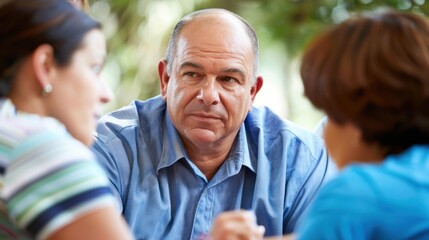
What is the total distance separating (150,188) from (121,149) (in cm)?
15

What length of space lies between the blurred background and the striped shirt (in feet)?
8.95

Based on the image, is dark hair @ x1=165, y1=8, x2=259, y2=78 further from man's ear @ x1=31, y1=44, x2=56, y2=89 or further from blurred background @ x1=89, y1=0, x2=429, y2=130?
blurred background @ x1=89, y1=0, x2=429, y2=130

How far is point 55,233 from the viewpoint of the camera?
1.22 metres

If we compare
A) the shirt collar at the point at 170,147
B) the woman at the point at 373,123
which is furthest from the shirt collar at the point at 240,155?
the woman at the point at 373,123

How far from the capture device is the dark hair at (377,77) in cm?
129

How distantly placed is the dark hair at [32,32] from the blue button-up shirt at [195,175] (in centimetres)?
94

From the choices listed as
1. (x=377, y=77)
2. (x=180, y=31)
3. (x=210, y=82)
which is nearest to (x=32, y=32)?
(x=377, y=77)

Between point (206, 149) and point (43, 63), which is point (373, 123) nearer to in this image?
point (43, 63)

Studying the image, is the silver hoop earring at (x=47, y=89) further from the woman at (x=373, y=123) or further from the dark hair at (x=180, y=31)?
the dark hair at (x=180, y=31)

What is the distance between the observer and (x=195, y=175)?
2.36 metres

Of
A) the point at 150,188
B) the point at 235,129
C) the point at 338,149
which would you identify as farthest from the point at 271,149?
the point at 338,149

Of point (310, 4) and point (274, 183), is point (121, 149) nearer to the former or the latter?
point (274, 183)

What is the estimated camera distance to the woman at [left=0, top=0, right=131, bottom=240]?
1226 millimetres

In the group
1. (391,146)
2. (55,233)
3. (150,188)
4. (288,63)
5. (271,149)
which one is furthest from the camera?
(288,63)
